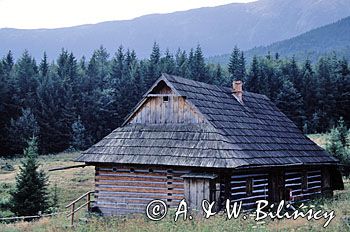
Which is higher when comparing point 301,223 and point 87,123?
point 87,123

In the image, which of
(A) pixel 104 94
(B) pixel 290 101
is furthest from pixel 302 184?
(B) pixel 290 101

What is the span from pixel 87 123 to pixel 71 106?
2619 millimetres

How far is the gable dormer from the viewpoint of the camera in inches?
805

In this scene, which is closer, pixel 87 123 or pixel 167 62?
pixel 87 123

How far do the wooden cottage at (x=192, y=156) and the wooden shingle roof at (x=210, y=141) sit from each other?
0.12 feet

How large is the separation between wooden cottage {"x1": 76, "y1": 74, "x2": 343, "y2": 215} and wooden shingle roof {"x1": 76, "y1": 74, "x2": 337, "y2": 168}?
0.04 m

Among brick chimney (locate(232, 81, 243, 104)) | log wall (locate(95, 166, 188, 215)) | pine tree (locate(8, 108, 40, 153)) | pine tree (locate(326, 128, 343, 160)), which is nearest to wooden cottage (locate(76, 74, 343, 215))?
log wall (locate(95, 166, 188, 215))

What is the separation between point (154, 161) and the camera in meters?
19.1

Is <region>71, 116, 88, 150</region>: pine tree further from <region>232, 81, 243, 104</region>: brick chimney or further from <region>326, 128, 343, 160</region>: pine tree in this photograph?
<region>232, 81, 243, 104</region>: brick chimney

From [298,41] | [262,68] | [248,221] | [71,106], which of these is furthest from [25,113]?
[298,41]

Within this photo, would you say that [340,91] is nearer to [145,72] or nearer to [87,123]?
[145,72]

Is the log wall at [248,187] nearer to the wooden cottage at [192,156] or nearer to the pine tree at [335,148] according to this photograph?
the wooden cottage at [192,156]

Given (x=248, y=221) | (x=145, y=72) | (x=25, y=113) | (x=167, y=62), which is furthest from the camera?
(x=167, y=62)

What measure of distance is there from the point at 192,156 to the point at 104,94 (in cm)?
4281
